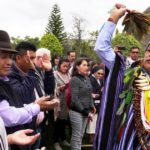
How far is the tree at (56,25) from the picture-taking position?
2354 inches

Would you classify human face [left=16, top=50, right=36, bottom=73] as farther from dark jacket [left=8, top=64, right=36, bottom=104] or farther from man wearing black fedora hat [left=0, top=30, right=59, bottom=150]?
man wearing black fedora hat [left=0, top=30, right=59, bottom=150]

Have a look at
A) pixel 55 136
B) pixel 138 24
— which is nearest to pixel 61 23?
pixel 55 136

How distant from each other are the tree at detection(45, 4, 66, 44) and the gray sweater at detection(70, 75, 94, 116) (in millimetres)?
52932

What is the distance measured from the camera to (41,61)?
5.01 m

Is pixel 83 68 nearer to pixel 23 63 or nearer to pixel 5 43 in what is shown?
pixel 23 63

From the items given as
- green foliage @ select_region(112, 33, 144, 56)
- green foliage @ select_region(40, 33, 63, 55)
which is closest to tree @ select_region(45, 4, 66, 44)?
green foliage @ select_region(40, 33, 63, 55)

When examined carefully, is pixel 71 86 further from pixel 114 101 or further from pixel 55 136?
pixel 114 101

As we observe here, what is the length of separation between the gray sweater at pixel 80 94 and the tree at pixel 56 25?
5293cm

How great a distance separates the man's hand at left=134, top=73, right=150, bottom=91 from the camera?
3.57m

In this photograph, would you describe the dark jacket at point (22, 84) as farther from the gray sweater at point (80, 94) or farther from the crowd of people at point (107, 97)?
the gray sweater at point (80, 94)

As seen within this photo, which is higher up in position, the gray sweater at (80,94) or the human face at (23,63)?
the human face at (23,63)

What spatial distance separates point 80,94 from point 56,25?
2108 inches

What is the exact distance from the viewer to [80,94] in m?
6.89

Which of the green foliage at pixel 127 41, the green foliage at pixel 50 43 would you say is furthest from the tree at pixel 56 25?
the green foliage at pixel 127 41
